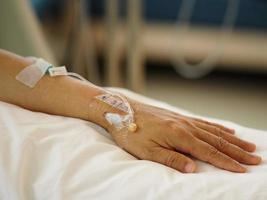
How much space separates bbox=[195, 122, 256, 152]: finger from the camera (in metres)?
0.88

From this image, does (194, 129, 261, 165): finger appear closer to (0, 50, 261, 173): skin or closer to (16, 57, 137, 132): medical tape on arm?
(0, 50, 261, 173): skin

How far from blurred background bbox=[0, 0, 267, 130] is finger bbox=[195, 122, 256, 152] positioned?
1.61 m

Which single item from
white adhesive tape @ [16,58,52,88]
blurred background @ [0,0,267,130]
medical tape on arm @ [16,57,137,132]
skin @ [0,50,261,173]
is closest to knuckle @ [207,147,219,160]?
skin @ [0,50,261,173]

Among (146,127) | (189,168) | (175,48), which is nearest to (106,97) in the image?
(146,127)

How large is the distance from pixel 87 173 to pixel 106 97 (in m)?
0.20

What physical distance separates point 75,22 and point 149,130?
2.06 m

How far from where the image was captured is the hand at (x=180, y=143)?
82 centimetres

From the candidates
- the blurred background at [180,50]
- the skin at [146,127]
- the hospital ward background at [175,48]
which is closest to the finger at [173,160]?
the skin at [146,127]

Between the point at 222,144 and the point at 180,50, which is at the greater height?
the point at 222,144

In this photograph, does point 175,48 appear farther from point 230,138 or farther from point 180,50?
point 230,138

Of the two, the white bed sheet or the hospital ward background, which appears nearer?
the white bed sheet

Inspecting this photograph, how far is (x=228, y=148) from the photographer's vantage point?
0.86 meters

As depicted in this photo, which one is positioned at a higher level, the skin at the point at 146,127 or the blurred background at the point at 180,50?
the skin at the point at 146,127

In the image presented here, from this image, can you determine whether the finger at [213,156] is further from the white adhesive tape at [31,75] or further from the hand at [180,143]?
the white adhesive tape at [31,75]
